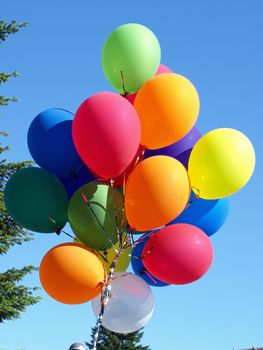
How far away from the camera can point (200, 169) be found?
5.40 m

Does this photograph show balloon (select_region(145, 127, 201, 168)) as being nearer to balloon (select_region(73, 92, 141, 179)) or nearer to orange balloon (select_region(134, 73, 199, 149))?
orange balloon (select_region(134, 73, 199, 149))

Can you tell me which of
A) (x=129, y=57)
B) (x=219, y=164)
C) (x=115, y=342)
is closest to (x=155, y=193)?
(x=219, y=164)

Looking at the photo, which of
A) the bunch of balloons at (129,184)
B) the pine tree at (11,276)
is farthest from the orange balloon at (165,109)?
the pine tree at (11,276)

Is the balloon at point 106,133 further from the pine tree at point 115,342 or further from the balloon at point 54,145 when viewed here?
the pine tree at point 115,342

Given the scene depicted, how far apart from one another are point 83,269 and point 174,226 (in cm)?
91

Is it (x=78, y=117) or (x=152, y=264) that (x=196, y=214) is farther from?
(x=78, y=117)

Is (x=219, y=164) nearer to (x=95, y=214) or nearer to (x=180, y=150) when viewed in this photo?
(x=180, y=150)

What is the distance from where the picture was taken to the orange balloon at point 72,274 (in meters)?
4.99

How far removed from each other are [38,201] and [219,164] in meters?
1.69

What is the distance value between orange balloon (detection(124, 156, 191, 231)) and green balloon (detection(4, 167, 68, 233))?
690 mm

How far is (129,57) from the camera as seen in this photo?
18.4 ft

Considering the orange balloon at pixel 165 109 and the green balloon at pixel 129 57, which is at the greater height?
the green balloon at pixel 129 57

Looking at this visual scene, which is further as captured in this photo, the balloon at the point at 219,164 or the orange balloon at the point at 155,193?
the balloon at the point at 219,164

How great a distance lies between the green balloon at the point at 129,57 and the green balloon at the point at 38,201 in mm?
1164
